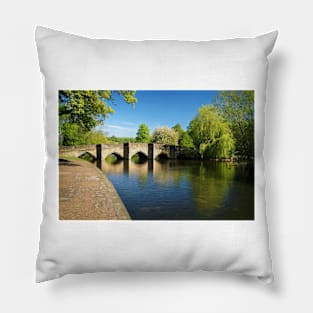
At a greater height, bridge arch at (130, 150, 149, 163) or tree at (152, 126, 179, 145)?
tree at (152, 126, 179, 145)

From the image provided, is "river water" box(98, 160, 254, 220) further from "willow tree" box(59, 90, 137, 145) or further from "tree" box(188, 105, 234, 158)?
"willow tree" box(59, 90, 137, 145)

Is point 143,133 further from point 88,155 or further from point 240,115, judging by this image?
point 240,115

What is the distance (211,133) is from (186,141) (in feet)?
0.35

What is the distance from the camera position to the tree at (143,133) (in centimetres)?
168

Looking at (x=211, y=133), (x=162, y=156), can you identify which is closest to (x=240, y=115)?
(x=211, y=133)

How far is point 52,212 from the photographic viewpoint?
1612 millimetres

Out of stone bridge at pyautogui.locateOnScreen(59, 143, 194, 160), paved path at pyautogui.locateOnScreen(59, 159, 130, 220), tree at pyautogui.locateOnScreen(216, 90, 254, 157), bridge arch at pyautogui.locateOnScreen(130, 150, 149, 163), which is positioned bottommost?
paved path at pyautogui.locateOnScreen(59, 159, 130, 220)

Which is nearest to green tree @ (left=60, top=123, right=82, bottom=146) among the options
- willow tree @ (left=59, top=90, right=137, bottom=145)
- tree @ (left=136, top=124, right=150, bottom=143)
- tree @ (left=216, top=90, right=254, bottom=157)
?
willow tree @ (left=59, top=90, right=137, bottom=145)

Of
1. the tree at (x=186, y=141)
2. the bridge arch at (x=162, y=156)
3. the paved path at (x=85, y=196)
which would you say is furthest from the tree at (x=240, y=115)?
the paved path at (x=85, y=196)

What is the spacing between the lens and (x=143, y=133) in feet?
5.53

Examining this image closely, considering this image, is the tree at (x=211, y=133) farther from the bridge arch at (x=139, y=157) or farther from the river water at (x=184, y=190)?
the bridge arch at (x=139, y=157)

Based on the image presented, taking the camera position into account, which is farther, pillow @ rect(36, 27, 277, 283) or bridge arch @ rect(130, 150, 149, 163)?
bridge arch @ rect(130, 150, 149, 163)

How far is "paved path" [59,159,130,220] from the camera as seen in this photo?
1.60 m

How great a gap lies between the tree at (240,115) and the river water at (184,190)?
8cm
